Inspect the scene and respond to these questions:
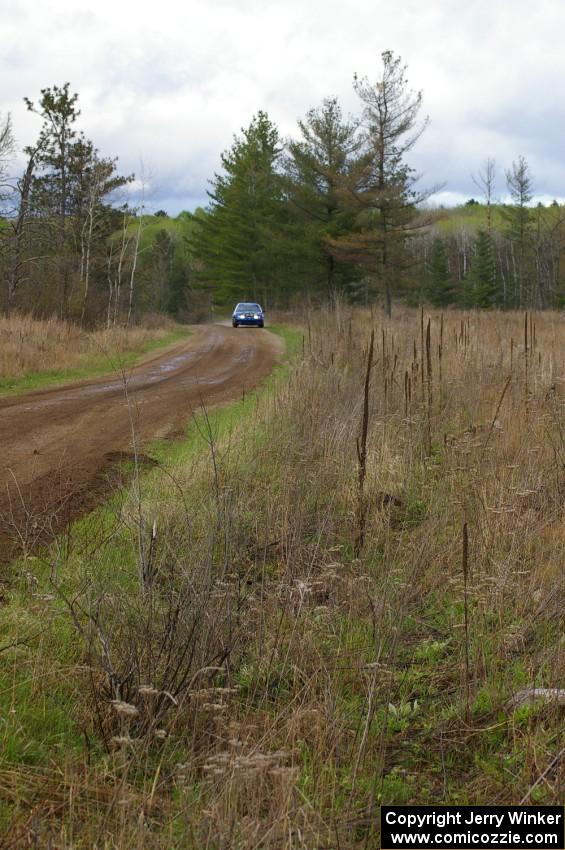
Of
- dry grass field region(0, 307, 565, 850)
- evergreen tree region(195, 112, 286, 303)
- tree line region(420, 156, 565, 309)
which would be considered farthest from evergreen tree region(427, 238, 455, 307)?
dry grass field region(0, 307, 565, 850)

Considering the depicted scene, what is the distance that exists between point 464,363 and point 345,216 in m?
33.1

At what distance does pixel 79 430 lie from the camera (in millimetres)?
9703

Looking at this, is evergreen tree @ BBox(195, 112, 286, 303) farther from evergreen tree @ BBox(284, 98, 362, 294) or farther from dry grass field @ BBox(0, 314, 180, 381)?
dry grass field @ BBox(0, 314, 180, 381)

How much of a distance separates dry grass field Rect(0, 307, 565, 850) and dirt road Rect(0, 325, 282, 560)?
47 cm

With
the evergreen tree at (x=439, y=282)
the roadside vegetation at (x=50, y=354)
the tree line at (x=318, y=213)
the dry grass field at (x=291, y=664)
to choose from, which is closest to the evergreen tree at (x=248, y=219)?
the tree line at (x=318, y=213)

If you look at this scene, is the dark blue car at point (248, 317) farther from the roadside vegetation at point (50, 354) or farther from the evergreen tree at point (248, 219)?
the roadside vegetation at point (50, 354)

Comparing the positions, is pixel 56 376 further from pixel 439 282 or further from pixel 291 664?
pixel 439 282

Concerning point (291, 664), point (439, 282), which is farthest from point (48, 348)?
point (439, 282)

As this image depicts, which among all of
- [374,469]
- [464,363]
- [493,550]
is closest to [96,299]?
[464,363]

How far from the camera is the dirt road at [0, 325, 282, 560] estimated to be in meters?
5.86

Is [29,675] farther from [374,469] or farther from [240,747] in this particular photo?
[374,469]

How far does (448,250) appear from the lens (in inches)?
3292

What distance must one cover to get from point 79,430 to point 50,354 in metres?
8.61

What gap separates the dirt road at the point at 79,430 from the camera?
5.86 meters
